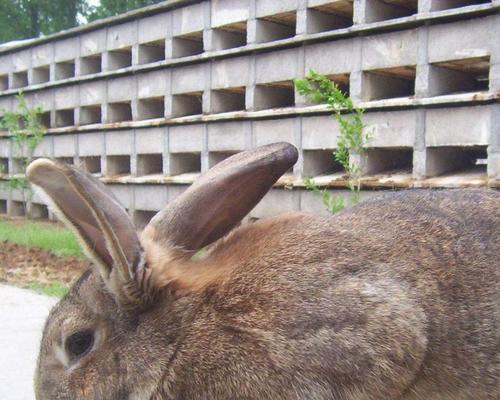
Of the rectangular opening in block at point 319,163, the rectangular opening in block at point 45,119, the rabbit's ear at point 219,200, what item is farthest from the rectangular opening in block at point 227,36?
the rabbit's ear at point 219,200

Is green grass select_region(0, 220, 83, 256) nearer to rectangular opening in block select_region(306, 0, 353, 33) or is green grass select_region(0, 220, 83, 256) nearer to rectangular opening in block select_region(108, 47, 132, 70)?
rectangular opening in block select_region(108, 47, 132, 70)

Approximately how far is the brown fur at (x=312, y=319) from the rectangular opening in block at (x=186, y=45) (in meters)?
6.69

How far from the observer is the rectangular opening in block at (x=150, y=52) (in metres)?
9.68

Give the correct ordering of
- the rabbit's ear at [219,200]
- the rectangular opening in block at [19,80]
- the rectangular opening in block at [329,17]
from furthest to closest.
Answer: the rectangular opening in block at [19,80], the rectangular opening in block at [329,17], the rabbit's ear at [219,200]

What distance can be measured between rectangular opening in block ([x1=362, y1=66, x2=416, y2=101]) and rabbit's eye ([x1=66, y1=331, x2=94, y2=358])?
4408mm

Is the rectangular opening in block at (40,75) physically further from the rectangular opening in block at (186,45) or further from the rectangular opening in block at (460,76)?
the rectangular opening in block at (460,76)

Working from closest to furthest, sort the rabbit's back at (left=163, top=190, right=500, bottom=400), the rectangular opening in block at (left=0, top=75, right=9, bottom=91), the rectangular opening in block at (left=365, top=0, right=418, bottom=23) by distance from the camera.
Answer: the rabbit's back at (left=163, top=190, right=500, bottom=400)
the rectangular opening in block at (left=365, top=0, right=418, bottom=23)
the rectangular opening in block at (left=0, top=75, right=9, bottom=91)

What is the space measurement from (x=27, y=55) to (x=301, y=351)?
1107 centimetres

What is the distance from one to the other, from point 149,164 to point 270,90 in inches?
99.6

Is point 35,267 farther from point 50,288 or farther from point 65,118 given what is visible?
point 65,118

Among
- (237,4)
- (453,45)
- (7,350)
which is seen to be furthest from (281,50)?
(7,350)

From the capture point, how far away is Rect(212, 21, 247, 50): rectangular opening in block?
27.6ft

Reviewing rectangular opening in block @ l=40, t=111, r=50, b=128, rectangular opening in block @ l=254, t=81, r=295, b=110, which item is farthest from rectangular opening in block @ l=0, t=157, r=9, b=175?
rectangular opening in block @ l=254, t=81, r=295, b=110

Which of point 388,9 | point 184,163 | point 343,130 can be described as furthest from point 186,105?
point 343,130
